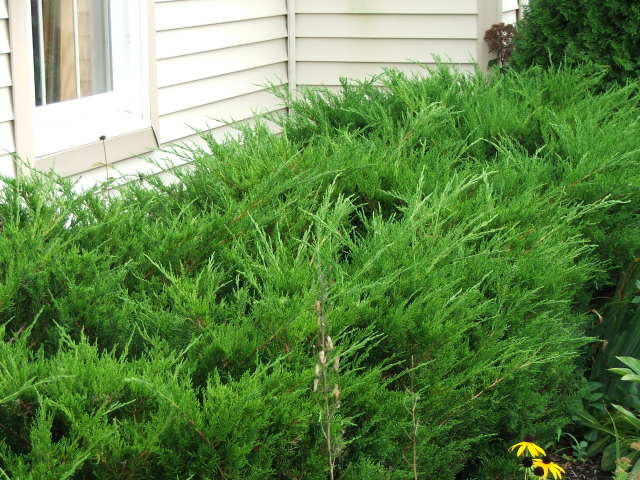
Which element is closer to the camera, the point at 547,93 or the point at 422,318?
the point at 422,318

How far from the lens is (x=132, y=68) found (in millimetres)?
5480

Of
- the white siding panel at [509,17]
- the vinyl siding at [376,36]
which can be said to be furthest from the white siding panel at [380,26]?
the white siding panel at [509,17]

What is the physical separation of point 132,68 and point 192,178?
2.84 m

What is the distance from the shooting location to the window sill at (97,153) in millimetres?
4736

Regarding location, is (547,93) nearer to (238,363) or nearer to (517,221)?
(517,221)

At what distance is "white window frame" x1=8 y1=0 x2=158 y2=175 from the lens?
448cm

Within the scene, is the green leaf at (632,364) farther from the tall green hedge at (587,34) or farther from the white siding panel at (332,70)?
the white siding panel at (332,70)

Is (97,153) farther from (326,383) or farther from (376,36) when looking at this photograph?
(326,383)

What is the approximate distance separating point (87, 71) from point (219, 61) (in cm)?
142

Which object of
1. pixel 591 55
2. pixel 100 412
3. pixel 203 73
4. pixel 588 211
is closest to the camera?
pixel 100 412

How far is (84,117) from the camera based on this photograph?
5.06m

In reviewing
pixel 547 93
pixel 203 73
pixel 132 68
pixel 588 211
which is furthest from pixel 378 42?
pixel 588 211

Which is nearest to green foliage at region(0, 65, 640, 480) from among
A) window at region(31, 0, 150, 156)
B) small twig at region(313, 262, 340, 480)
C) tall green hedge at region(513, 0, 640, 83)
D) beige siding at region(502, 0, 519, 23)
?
small twig at region(313, 262, 340, 480)

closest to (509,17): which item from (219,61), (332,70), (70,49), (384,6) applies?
(384,6)
